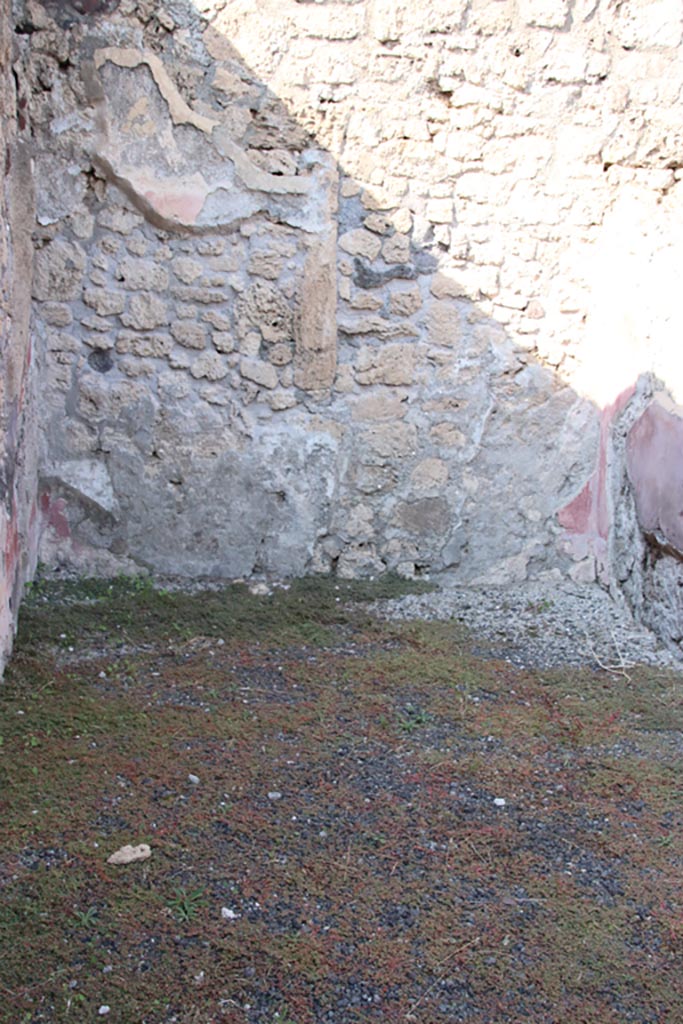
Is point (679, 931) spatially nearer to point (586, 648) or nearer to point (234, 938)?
point (234, 938)

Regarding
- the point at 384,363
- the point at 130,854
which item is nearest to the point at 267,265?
the point at 384,363

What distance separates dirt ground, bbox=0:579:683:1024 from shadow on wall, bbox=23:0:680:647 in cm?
62

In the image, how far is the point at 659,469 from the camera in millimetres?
3689

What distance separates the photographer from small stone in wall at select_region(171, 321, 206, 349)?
400cm

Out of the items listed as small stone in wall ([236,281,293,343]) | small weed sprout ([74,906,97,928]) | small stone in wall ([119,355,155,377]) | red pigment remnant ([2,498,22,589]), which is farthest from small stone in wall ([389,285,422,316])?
small weed sprout ([74,906,97,928])

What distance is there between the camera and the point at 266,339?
4.05m

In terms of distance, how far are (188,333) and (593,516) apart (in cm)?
193

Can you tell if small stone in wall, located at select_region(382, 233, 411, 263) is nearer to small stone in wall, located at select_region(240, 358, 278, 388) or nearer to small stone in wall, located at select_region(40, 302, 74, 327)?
small stone in wall, located at select_region(240, 358, 278, 388)

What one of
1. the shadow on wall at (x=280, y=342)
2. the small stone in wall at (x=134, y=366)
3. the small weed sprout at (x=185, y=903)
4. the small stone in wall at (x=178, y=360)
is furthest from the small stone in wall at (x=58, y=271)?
the small weed sprout at (x=185, y=903)

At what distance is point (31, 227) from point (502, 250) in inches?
76.5

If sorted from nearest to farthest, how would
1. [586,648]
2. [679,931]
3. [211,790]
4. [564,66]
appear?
[679,931]
[211,790]
[586,648]
[564,66]

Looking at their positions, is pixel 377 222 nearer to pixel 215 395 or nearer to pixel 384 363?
pixel 384 363

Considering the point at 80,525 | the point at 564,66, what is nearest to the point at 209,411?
the point at 80,525

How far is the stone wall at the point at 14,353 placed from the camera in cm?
320
